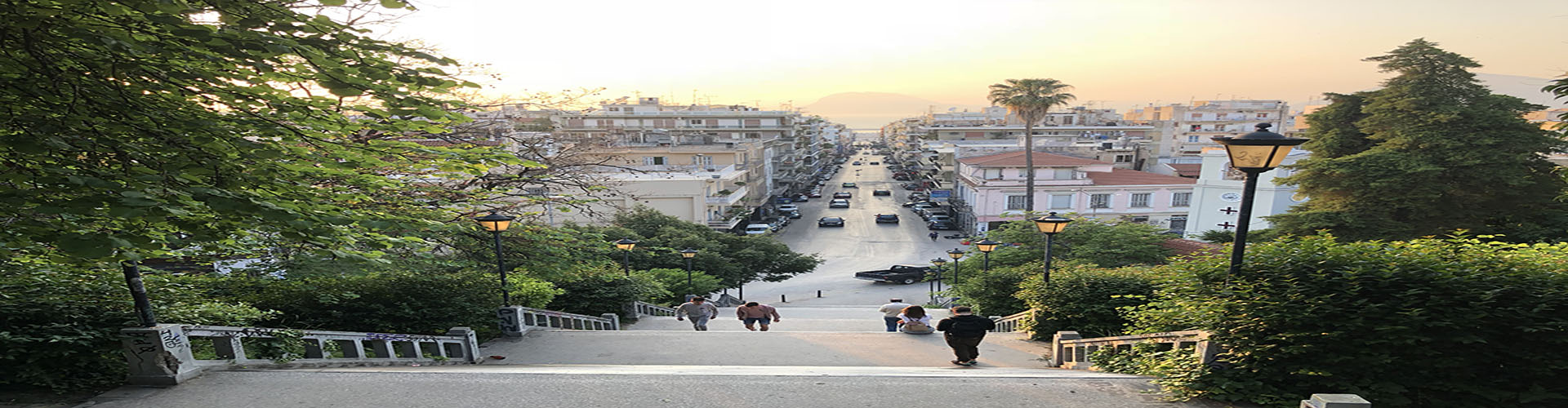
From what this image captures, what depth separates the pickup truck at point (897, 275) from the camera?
3097 cm

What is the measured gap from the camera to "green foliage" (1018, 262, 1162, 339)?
8.97 meters

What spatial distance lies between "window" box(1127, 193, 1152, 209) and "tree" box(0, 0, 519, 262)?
41.5 metres

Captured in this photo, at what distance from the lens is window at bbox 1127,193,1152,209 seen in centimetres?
3812

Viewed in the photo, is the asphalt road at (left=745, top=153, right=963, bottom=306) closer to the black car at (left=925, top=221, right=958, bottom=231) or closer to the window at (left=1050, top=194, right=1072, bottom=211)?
the black car at (left=925, top=221, right=958, bottom=231)

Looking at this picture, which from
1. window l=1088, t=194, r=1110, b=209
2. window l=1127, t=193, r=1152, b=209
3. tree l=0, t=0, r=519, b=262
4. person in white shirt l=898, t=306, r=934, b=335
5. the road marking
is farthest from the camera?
window l=1088, t=194, r=1110, b=209

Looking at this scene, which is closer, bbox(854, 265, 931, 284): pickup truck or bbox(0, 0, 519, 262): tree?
bbox(0, 0, 519, 262): tree

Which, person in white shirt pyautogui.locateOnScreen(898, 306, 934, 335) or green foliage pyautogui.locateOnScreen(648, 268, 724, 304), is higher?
person in white shirt pyautogui.locateOnScreen(898, 306, 934, 335)

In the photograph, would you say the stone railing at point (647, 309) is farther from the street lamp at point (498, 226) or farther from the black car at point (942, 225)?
the black car at point (942, 225)

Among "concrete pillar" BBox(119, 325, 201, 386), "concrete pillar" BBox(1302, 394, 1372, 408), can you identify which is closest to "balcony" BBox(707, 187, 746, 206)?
"concrete pillar" BBox(119, 325, 201, 386)

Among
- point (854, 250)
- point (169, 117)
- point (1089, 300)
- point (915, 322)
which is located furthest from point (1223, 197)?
point (169, 117)

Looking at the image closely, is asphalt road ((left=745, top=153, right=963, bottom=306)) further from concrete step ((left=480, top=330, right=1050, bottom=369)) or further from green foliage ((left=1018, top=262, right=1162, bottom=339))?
concrete step ((left=480, top=330, right=1050, bottom=369))

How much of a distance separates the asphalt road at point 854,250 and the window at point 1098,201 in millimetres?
8911

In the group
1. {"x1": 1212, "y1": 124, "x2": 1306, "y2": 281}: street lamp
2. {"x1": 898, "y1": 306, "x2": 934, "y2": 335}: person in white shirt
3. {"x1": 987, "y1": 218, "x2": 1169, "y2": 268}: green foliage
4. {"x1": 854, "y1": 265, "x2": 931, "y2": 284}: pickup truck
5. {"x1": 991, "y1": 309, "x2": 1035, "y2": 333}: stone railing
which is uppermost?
{"x1": 1212, "y1": 124, "x2": 1306, "y2": 281}: street lamp

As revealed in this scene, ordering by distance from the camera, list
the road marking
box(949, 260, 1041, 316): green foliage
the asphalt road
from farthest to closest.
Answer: the asphalt road → box(949, 260, 1041, 316): green foliage → the road marking
